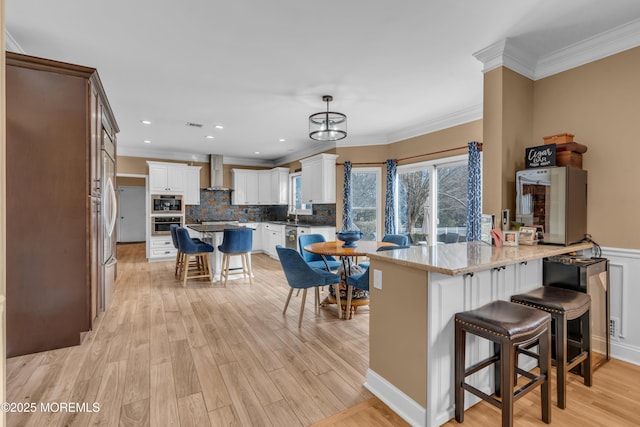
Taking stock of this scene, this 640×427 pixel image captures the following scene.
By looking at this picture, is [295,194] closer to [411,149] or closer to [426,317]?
[411,149]

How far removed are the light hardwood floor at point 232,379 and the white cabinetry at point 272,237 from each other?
12.0ft

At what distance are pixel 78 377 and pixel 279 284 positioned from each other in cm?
293

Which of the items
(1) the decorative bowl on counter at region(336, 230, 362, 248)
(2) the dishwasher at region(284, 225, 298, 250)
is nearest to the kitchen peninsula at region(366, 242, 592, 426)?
(1) the decorative bowl on counter at region(336, 230, 362, 248)

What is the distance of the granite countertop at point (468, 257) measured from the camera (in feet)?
5.44

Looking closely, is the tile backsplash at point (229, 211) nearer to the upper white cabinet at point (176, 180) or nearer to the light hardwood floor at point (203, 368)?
the upper white cabinet at point (176, 180)

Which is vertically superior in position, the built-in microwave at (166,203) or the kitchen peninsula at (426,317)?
the built-in microwave at (166,203)

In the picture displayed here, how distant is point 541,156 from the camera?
260 centimetres

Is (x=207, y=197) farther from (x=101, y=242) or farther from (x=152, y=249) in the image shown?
(x=101, y=242)

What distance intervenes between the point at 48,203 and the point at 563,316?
3.92 metres

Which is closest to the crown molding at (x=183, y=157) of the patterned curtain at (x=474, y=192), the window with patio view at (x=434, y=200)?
the window with patio view at (x=434, y=200)

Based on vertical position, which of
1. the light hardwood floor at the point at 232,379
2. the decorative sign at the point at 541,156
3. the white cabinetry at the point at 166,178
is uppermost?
the white cabinetry at the point at 166,178

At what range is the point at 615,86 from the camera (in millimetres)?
2486

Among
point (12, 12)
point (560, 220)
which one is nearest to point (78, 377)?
point (12, 12)

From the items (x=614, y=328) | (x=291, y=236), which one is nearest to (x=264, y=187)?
(x=291, y=236)
